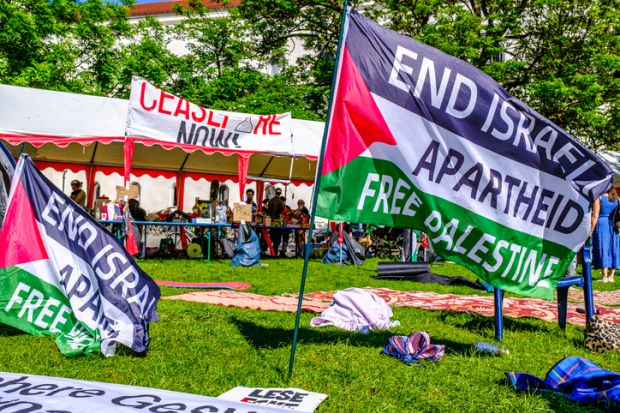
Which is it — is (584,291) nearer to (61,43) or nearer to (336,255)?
(336,255)

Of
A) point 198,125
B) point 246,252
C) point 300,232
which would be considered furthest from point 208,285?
point 300,232

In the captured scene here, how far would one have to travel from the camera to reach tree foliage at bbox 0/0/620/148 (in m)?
21.9

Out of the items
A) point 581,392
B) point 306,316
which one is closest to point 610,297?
point 306,316

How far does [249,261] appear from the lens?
41.8ft

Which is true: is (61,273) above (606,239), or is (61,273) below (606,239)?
below

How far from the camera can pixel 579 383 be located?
3.46 meters

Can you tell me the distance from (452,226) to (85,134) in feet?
38.3

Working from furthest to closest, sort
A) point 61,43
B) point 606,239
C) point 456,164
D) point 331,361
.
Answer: point 61,43 < point 606,239 < point 331,361 < point 456,164

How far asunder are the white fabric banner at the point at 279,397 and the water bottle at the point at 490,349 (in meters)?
1.80

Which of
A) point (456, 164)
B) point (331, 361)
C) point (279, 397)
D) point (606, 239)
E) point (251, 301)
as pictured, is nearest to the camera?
point (279, 397)

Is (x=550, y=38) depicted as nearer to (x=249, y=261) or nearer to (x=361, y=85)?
(x=249, y=261)

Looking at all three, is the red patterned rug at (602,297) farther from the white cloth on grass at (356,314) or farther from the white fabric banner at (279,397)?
the white fabric banner at (279,397)

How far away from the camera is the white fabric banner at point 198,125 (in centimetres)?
1295

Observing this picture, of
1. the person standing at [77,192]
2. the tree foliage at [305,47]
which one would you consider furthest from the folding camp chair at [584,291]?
the tree foliage at [305,47]
